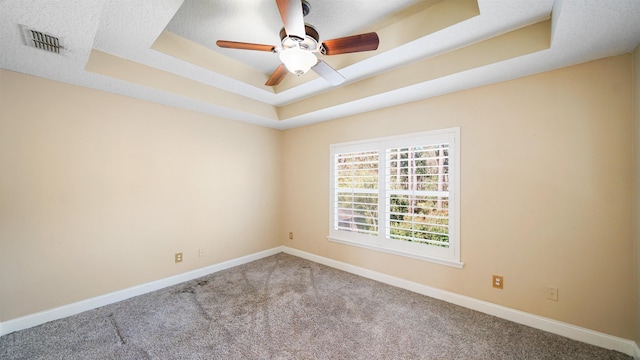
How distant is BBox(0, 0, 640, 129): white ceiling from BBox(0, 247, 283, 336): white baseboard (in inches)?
84.9

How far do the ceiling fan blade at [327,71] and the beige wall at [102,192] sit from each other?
2.01 m

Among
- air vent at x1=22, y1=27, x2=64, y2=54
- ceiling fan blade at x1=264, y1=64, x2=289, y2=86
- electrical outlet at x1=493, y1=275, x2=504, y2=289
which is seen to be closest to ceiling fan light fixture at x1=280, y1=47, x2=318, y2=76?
ceiling fan blade at x1=264, y1=64, x2=289, y2=86

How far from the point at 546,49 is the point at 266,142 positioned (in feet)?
11.6

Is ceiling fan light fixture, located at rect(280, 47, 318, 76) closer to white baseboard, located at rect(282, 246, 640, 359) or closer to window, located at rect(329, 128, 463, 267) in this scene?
window, located at rect(329, 128, 463, 267)

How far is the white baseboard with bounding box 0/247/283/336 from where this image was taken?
215 centimetres

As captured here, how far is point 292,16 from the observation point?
57.5 inches

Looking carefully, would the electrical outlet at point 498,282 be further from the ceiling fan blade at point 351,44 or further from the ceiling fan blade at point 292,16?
the ceiling fan blade at point 292,16

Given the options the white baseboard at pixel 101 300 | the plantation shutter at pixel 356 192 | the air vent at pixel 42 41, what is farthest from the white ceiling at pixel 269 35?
the white baseboard at pixel 101 300

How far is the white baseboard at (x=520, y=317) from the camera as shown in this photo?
1884 mm

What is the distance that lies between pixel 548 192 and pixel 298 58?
239 cm

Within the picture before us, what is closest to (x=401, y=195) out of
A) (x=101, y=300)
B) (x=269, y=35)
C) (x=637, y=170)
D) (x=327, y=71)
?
(x=327, y=71)

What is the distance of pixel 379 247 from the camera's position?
10.5 ft

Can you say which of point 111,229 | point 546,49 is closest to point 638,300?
point 546,49

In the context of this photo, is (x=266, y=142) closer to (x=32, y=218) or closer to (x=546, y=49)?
(x=32, y=218)
